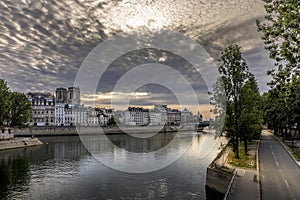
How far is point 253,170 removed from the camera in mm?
26953

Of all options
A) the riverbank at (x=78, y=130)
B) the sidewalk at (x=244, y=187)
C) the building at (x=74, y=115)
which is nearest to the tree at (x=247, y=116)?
the sidewalk at (x=244, y=187)

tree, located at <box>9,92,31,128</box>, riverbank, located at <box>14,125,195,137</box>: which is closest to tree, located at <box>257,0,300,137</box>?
tree, located at <box>9,92,31,128</box>

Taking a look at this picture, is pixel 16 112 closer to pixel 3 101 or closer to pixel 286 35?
pixel 3 101

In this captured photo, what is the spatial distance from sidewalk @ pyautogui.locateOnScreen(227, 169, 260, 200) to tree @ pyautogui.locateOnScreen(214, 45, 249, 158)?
12.1 meters

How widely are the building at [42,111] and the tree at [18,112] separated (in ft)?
248

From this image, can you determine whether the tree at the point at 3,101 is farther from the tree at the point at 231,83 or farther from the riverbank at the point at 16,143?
the tree at the point at 231,83

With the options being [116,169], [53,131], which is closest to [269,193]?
[116,169]

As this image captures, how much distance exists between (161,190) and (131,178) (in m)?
6.90

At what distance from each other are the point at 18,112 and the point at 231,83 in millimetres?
73985

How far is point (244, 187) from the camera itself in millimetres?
20109

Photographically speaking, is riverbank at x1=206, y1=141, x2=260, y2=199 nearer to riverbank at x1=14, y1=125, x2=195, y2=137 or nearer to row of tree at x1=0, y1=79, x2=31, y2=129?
row of tree at x1=0, y1=79, x2=31, y2=129

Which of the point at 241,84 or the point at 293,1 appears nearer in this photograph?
the point at 293,1

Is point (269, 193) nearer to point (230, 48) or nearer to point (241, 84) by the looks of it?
point (241, 84)

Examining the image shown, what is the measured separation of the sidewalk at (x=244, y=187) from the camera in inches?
704
